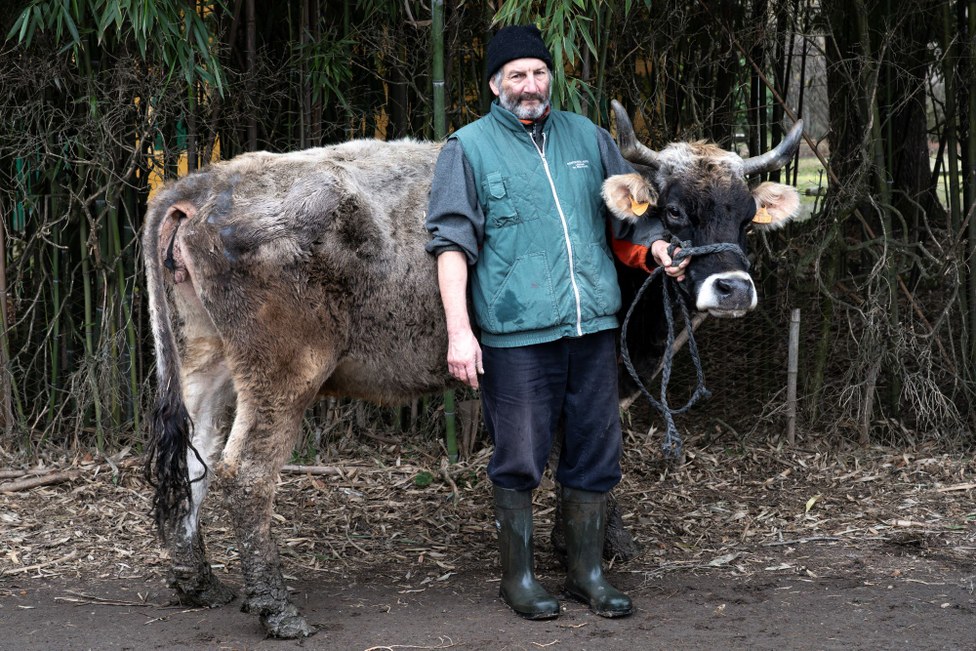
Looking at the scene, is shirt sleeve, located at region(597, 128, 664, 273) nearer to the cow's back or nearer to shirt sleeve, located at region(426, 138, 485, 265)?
shirt sleeve, located at region(426, 138, 485, 265)

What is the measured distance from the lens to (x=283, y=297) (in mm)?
4203

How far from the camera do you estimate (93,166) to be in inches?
241

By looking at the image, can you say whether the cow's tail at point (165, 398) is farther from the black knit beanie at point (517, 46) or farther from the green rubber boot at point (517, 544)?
the black knit beanie at point (517, 46)

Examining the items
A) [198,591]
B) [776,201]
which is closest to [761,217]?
[776,201]

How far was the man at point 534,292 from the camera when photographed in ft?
13.3

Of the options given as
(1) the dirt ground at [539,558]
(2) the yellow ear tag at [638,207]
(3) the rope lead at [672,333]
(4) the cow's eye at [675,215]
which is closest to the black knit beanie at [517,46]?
(2) the yellow ear tag at [638,207]

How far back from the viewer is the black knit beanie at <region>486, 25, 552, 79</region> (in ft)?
13.2

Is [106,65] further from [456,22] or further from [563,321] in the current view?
[563,321]

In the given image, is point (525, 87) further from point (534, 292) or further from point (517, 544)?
point (517, 544)

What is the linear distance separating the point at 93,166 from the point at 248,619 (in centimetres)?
299

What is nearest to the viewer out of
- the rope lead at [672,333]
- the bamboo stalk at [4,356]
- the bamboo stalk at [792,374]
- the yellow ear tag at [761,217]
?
the rope lead at [672,333]

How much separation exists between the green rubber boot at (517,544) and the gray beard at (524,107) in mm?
1421

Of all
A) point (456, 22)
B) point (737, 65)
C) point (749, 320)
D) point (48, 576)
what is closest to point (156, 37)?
point (456, 22)

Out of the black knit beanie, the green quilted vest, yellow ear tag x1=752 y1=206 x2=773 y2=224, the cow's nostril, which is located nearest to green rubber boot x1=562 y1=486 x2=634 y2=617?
the green quilted vest
